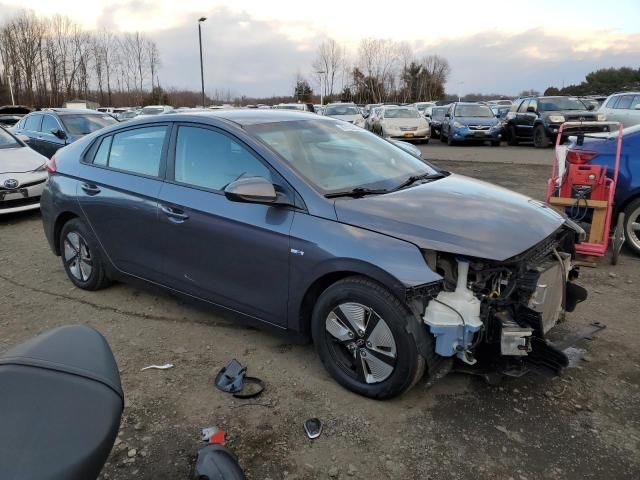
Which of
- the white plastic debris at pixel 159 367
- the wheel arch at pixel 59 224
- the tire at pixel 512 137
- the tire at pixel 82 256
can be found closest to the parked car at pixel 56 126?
the wheel arch at pixel 59 224

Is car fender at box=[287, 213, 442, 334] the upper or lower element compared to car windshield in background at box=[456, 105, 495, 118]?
lower

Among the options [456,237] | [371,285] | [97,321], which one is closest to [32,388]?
[371,285]

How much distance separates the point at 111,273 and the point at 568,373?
366 centimetres

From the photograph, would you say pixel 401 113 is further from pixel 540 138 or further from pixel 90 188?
pixel 90 188

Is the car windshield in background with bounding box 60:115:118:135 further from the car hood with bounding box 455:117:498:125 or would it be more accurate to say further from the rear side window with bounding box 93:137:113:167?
the car hood with bounding box 455:117:498:125

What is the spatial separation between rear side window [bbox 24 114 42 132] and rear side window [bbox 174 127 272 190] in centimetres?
946

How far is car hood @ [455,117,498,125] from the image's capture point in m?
19.4

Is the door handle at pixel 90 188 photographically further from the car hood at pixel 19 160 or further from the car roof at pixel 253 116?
the car hood at pixel 19 160

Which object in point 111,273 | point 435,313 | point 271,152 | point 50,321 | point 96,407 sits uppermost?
point 271,152

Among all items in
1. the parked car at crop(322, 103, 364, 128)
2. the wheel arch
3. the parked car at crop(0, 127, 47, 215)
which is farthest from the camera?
the parked car at crop(322, 103, 364, 128)

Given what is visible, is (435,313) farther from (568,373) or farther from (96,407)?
(96,407)

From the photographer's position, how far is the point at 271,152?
11.4 ft

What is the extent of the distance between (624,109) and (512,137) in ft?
15.9

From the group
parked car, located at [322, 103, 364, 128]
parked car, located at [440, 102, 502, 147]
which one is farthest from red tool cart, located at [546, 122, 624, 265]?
parked car, located at [322, 103, 364, 128]
